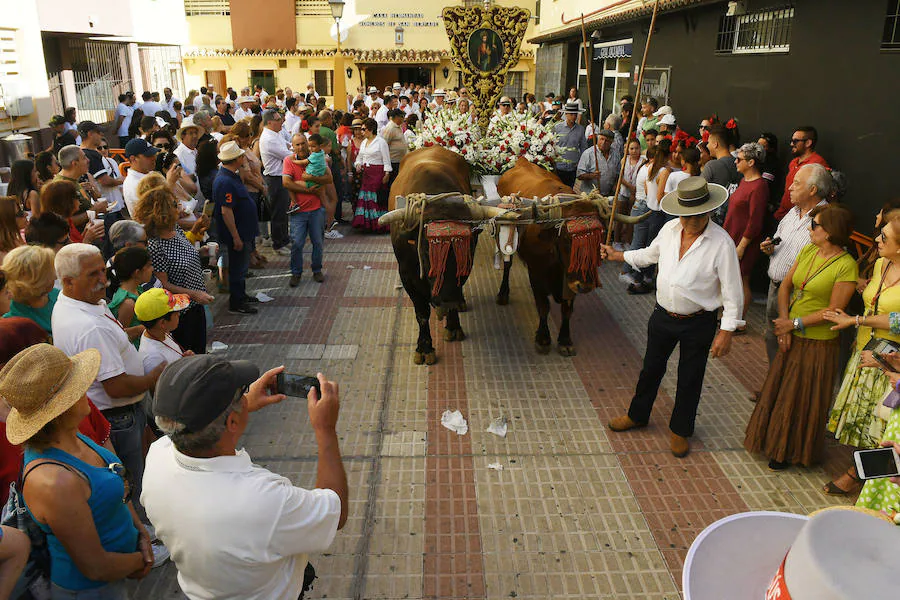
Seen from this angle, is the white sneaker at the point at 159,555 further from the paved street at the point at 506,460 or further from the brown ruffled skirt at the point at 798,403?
the brown ruffled skirt at the point at 798,403

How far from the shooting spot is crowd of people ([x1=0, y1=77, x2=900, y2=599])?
193 centimetres

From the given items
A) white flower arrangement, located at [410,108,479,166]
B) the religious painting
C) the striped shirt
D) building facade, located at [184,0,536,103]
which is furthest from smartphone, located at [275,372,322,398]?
building facade, located at [184,0,536,103]

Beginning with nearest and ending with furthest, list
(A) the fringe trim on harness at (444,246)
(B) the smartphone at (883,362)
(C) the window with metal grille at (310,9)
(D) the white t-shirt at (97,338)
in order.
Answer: (D) the white t-shirt at (97,338)
(B) the smartphone at (883,362)
(A) the fringe trim on harness at (444,246)
(C) the window with metal grille at (310,9)

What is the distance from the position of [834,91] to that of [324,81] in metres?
30.5

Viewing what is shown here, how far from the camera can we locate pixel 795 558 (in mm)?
1389

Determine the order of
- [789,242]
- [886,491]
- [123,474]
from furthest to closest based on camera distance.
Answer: [789,242]
[886,491]
[123,474]

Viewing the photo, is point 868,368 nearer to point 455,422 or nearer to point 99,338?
point 455,422

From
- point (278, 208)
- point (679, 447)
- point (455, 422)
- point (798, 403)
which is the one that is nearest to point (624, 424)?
point (679, 447)

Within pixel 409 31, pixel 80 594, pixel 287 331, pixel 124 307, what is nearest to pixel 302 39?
pixel 409 31

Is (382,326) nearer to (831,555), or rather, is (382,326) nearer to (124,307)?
(124,307)

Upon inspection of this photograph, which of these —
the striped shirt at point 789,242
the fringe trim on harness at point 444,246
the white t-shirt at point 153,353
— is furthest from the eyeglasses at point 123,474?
the striped shirt at point 789,242

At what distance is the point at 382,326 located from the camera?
22.7 ft

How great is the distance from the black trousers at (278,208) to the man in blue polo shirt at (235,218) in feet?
7.44

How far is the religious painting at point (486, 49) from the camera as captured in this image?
29.1ft
